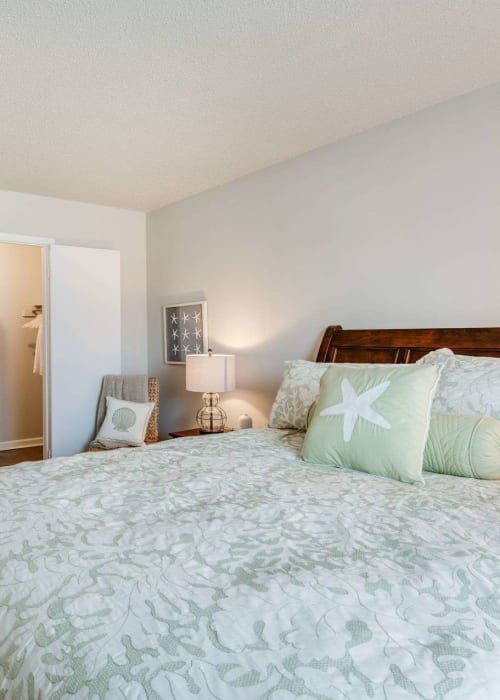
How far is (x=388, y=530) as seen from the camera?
123 centimetres

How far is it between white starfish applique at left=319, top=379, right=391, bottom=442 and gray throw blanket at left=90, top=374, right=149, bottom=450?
265 cm

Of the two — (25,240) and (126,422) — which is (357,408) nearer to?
(126,422)

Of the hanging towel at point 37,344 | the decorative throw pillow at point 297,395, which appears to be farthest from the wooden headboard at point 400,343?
the hanging towel at point 37,344

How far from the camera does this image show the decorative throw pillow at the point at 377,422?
1.78m

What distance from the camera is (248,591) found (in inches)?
36.8

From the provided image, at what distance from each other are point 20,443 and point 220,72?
4835mm

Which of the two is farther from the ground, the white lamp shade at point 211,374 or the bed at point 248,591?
the white lamp shade at point 211,374

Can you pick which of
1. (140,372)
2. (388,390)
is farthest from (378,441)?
(140,372)

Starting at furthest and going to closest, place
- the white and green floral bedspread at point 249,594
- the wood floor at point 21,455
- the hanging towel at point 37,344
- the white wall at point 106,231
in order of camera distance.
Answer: the hanging towel at point 37,344, the wood floor at point 21,455, the white wall at point 106,231, the white and green floral bedspread at point 249,594

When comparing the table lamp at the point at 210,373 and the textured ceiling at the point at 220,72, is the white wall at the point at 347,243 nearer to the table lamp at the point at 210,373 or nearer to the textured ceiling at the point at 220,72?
the textured ceiling at the point at 220,72

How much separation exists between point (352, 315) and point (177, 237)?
2.12 m

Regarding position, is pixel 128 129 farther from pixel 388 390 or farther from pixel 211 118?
pixel 388 390

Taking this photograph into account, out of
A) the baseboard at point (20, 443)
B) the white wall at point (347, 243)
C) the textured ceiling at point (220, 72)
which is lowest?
the baseboard at point (20, 443)

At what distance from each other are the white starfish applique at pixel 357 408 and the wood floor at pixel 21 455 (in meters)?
4.04
